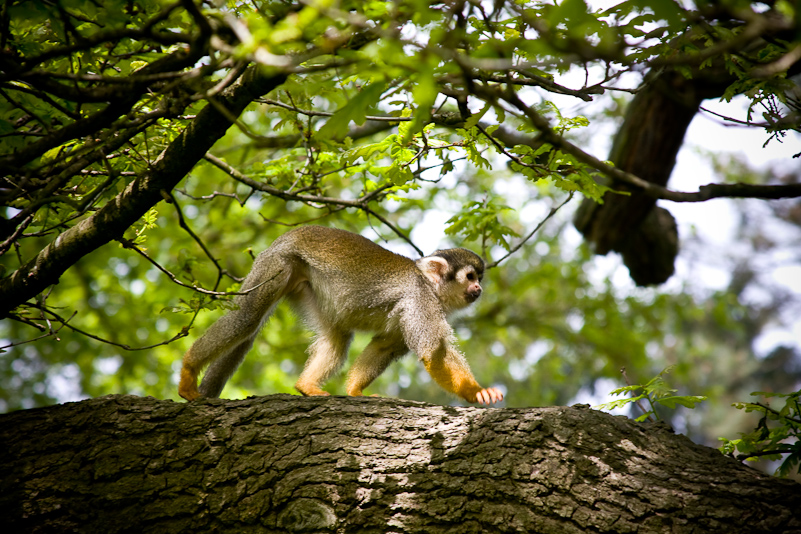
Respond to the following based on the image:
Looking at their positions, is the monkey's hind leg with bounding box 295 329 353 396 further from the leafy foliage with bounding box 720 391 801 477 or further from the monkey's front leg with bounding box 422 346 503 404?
the leafy foliage with bounding box 720 391 801 477

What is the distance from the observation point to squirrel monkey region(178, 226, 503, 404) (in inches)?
205

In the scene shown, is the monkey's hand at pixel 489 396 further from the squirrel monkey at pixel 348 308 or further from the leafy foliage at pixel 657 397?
the leafy foliage at pixel 657 397

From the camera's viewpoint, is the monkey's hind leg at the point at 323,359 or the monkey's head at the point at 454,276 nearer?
the monkey's hind leg at the point at 323,359

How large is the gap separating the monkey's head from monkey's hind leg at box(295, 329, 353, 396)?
1.11m

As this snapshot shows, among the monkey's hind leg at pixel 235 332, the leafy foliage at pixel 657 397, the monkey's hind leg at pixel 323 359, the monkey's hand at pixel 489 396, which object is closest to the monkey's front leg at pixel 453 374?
the monkey's hand at pixel 489 396

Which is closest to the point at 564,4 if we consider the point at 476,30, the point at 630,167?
the point at 476,30

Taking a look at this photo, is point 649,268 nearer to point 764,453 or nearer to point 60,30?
point 764,453

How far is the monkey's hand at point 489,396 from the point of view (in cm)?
511

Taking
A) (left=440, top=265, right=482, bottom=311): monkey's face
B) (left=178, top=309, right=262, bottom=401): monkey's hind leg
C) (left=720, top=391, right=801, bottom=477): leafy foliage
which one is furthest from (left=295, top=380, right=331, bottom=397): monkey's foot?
(left=720, top=391, right=801, bottom=477): leafy foliage

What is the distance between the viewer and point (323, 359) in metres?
5.95

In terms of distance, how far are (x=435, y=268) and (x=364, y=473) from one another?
9.98 feet

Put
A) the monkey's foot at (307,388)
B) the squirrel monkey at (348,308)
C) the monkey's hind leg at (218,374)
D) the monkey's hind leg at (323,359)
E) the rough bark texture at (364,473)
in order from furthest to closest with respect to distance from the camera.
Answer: the monkey's hind leg at (323,359), the monkey's foot at (307,388), the monkey's hind leg at (218,374), the squirrel monkey at (348,308), the rough bark texture at (364,473)

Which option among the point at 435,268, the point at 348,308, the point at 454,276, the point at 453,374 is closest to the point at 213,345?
the point at 348,308

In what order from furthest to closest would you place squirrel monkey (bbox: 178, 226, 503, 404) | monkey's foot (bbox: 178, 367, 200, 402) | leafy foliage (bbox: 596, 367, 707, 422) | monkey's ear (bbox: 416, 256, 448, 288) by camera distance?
monkey's ear (bbox: 416, 256, 448, 288), squirrel monkey (bbox: 178, 226, 503, 404), monkey's foot (bbox: 178, 367, 200, 402), leafy foliage (bbox: 596, 367, 707, 422)
